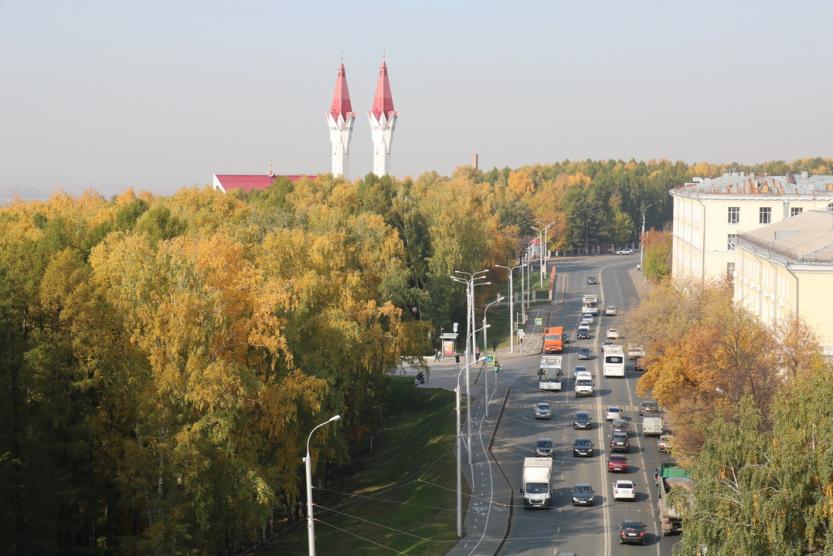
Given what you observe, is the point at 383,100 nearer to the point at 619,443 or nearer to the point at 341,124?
the point at 341,124

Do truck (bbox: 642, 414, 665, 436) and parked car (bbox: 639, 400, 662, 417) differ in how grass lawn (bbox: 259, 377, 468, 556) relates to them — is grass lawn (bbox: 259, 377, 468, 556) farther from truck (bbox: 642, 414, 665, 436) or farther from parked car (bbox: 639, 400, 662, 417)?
parked car (bbox: 639, 400, 662, 417)

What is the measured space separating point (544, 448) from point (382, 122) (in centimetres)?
9969

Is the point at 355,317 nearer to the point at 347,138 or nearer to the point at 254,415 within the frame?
the point at 254,415

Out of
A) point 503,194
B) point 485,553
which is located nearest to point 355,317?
point 485,553

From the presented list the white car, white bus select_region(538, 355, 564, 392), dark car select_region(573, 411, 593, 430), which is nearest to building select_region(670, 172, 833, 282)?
white bus select_region(538, 355, 564, 392)

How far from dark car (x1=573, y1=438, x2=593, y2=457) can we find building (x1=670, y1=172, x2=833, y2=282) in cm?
3468

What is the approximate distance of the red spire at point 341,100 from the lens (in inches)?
6220

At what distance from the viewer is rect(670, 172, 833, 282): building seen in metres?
92.4

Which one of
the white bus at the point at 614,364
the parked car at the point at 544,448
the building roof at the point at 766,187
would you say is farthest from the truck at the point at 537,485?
the building roof at the point at 766,187

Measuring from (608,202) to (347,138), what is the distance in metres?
58.0

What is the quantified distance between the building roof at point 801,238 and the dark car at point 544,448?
1542 centimetres

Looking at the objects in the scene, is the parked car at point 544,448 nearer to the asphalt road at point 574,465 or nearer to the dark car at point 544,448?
the dark car at point 544,448

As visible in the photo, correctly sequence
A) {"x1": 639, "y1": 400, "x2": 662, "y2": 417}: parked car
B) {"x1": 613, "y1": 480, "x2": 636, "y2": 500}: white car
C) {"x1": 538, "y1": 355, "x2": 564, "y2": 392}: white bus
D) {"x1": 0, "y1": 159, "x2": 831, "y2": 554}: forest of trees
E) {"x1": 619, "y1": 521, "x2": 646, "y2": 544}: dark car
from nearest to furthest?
{"x1": 0, "y1": 159, "x2": 831, "y2": 554}: forest of trees → {"x1": 619, "y1": 521, "x2": 646, "y2": 544}: dark car → {"x1": 613, "y1": 480, "x2": 636, "y2": 500}: white car → {"x1": 639, "y1": 400, "x2": 662, "y2": 417}: parked car → {"x1": 538, "y1": 355, "x2": 564, "y2": 392}: white bus

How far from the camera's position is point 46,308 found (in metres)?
45.7
